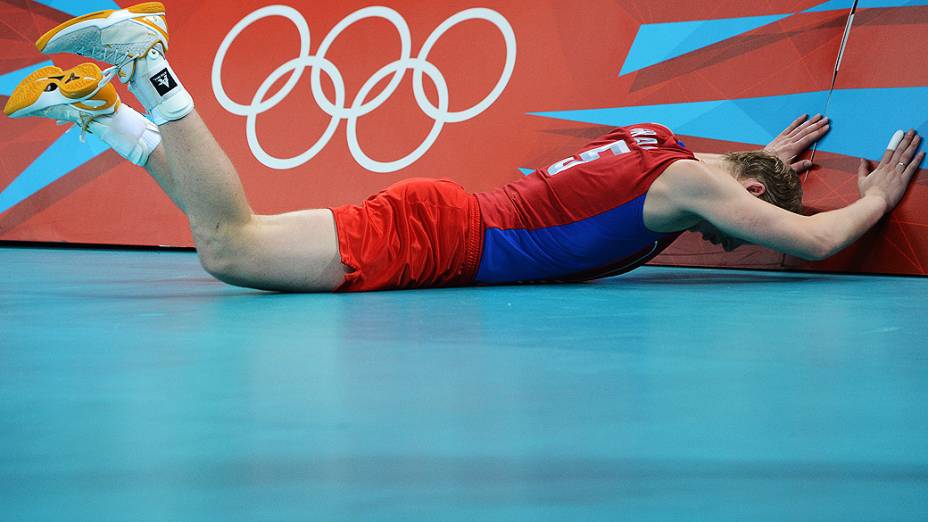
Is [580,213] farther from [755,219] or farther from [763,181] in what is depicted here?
[763,181]

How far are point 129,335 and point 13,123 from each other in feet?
16.1

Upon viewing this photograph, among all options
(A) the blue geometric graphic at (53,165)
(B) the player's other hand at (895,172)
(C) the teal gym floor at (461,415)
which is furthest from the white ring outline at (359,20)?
(C) the teal gym floor at (461,415)

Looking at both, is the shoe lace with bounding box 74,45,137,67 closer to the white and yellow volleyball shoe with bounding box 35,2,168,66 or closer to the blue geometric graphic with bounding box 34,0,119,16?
the white and yellow volleyball shoe with bounding box 35,2,168,66

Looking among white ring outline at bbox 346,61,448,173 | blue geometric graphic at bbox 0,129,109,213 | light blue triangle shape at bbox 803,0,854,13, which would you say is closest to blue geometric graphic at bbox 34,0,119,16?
blue geometric graphic at bbox 0,129,109,213

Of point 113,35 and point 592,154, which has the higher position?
point 113,35

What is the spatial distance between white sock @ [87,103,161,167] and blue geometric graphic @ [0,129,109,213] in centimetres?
309

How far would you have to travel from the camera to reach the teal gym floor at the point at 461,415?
0.95 m

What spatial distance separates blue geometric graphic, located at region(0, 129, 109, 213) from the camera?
5969mm

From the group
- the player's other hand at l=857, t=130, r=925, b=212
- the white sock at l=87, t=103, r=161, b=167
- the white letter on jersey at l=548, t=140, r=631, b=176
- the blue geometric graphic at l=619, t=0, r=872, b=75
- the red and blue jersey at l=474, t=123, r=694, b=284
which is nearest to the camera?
the white sock at l=87, t=103, r=161, b=167

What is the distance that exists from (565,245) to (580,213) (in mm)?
136

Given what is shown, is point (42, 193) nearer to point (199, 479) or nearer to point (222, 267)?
→ point (222, 267)

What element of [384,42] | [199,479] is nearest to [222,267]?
[199,479]

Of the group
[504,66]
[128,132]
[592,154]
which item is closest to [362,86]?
[504,66]

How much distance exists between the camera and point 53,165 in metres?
6.01
